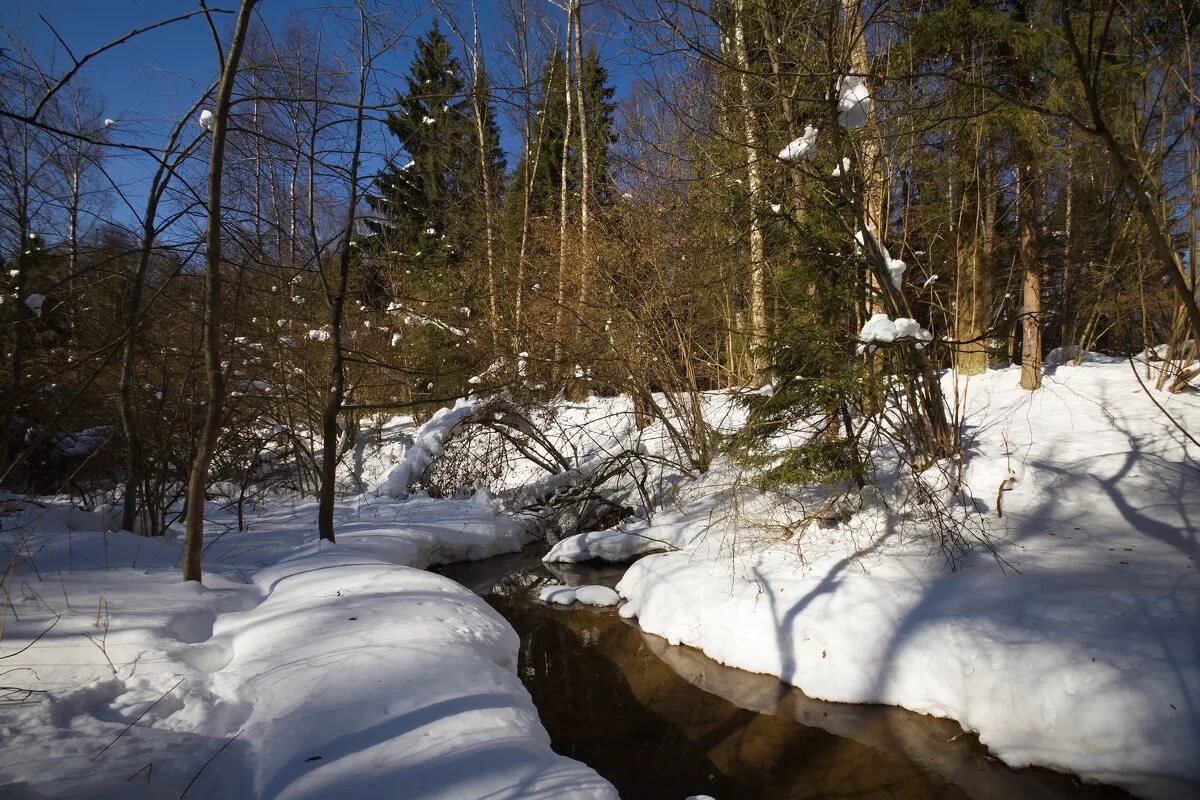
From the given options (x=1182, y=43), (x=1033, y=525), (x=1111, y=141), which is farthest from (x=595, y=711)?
(x=1182, y=43)

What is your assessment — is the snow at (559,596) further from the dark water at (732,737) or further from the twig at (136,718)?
the twig at (136,718)

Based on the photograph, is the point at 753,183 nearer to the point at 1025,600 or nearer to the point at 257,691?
the point at 1025,600

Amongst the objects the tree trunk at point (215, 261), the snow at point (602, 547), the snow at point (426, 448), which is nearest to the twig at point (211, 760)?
the tree trunk at point (215, 261)

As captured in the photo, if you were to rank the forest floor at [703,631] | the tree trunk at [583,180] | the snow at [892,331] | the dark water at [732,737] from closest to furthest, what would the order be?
1. the forest floor at [703,631]
2. the dark water at [732,737]
3. the snow at [892,331]
4. the tree trunk at [583,180]

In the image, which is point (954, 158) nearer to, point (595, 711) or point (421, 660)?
point (595, 711)

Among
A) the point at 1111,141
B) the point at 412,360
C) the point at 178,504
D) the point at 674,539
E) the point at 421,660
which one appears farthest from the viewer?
the point at 412,360

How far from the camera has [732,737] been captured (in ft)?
15.4

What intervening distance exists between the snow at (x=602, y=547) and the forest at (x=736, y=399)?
0.17 feet

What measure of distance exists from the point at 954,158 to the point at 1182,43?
3074 millimetres

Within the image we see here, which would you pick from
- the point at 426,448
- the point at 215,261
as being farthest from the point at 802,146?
the point at 426,448

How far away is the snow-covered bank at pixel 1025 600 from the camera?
153 inches

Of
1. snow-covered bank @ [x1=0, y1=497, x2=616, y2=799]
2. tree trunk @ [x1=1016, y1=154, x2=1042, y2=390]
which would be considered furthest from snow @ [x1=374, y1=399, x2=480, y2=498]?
tree trunk @ [x1=1016, y1=154, x2=1042, y2=390]

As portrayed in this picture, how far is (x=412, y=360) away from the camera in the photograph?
1473 cm

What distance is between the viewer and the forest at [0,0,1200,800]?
3.77 metres
